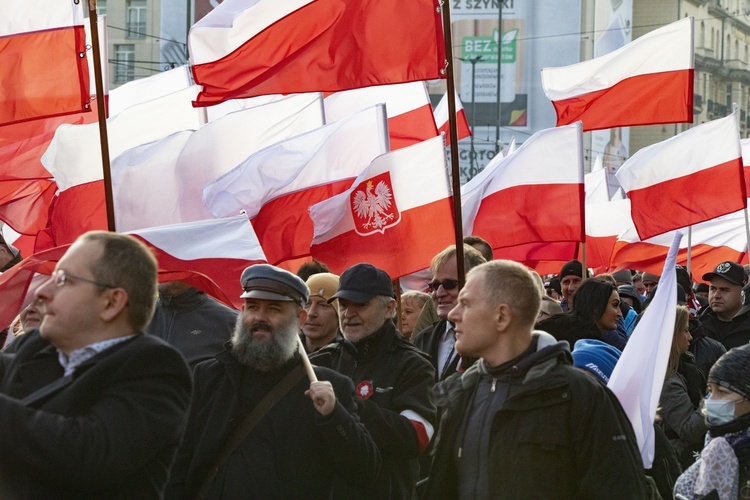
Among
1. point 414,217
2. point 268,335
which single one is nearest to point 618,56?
point 414,217

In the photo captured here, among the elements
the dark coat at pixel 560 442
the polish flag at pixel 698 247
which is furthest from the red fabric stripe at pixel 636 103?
the dark coat at pixel 560 442

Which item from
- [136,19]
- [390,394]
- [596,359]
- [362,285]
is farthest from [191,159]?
[136,19]

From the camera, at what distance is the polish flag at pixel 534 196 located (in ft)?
32.4

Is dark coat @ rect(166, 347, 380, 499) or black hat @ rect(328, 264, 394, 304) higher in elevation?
black hat @ rect(328, 264, 394, 304)

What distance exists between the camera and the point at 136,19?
66.1 meters

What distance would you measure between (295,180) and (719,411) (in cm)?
528

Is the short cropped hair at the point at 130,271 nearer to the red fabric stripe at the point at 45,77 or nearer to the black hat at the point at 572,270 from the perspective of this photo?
the red fabric stripe at the point at 45,77

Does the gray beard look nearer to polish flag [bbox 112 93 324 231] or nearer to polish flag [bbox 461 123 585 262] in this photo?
polish flag [bbox 112 93 324 231]

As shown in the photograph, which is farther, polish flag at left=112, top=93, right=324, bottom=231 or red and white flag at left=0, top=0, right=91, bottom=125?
polish flag at left=112, top=93, right=324, bottom=231

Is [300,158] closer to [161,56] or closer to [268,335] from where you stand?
[268,335]

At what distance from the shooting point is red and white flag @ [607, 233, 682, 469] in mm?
4984

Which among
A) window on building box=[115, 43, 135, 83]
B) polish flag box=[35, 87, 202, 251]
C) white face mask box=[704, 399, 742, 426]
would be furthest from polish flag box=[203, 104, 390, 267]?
window on building box=[115, 43, 135, 83]

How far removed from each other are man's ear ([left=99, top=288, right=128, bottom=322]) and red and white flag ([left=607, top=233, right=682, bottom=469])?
2331mm

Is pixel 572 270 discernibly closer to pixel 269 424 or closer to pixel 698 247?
pixel 698 247
